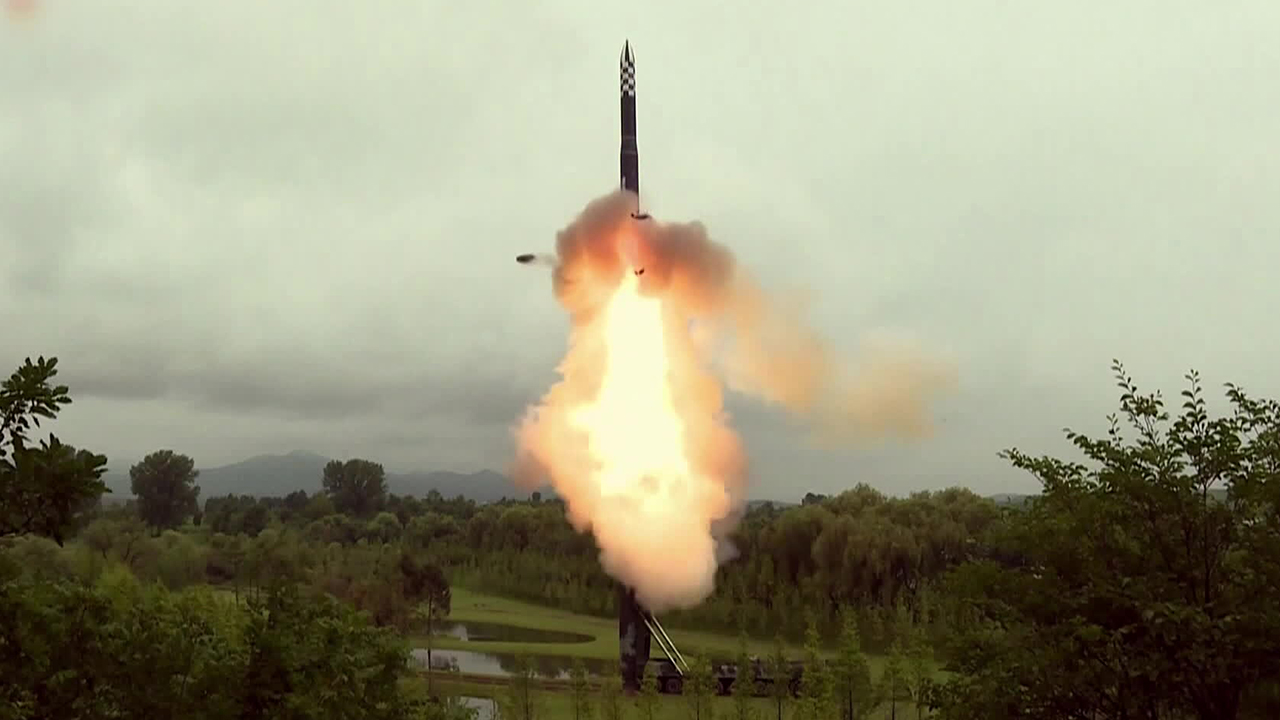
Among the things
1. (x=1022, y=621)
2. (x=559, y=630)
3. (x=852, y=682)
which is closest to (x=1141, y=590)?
(x=1022, y=621)

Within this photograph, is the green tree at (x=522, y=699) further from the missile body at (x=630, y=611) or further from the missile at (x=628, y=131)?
the missile at (x=628, y=131)

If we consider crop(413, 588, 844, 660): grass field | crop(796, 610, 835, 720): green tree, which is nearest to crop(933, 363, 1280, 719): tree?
crop(796, 610, 835, 720): green tree

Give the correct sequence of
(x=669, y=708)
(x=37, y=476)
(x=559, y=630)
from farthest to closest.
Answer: (x=559, y=630) → (x=669, y=708) → (x=37, y=476)

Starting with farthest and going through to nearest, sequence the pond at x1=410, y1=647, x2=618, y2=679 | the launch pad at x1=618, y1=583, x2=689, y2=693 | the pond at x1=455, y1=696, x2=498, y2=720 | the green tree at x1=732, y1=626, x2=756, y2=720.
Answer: the pond at x1=410, y1=647, x2=618, y2=679, the pond at x1=455, y1=696, x2=498, y2=720, the launch pad at x1=618, y1=583, x2=689, y2=693, the green tree at x1=732, y1=626, x2=756, y2=720

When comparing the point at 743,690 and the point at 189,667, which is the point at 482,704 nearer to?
the point at 743,690

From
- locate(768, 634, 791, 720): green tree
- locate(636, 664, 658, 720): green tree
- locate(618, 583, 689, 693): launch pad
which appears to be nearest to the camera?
locate(636, 664, 658, 720): green tree

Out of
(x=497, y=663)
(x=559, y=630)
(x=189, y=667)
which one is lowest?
(x=497, y=663)

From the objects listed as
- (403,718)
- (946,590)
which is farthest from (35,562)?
(946,590)

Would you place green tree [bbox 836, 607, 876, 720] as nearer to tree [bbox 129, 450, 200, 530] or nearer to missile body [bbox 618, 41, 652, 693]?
missile body [bbox 618, 41, 652, 693]
